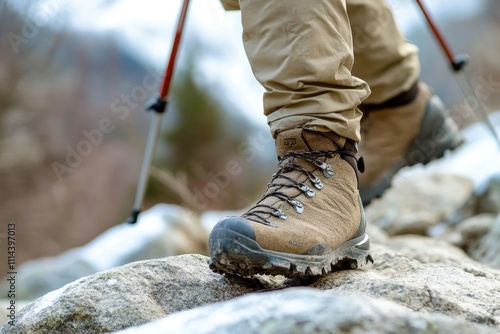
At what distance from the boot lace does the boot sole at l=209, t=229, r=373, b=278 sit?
11 centimetres

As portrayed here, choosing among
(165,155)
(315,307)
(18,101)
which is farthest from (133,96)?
(315,307)

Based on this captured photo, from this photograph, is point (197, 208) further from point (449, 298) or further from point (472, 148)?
point (449, 298)

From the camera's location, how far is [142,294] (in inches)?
53.0

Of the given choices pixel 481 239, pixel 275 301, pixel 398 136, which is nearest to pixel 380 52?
pixel 398 136

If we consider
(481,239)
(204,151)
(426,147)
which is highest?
(426,147)

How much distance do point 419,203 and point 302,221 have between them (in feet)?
10.2

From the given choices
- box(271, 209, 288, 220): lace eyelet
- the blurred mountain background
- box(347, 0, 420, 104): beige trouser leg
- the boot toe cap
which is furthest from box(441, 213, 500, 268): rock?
the blurred mountain background

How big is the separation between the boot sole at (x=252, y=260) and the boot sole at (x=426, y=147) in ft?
3.26

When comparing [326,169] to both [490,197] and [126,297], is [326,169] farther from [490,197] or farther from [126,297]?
[490,197]

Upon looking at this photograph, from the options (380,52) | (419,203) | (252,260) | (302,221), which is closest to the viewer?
(252,260)

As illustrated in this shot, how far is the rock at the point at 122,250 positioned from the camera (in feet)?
13.9

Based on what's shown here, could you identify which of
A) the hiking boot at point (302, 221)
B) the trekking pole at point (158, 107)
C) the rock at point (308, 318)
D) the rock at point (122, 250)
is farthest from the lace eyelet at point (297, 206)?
the rock at point (122, 250)

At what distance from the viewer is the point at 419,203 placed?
4320mm

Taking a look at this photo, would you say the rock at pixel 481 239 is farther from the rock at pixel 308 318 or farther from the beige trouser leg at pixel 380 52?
the rock at pixel 308 318
